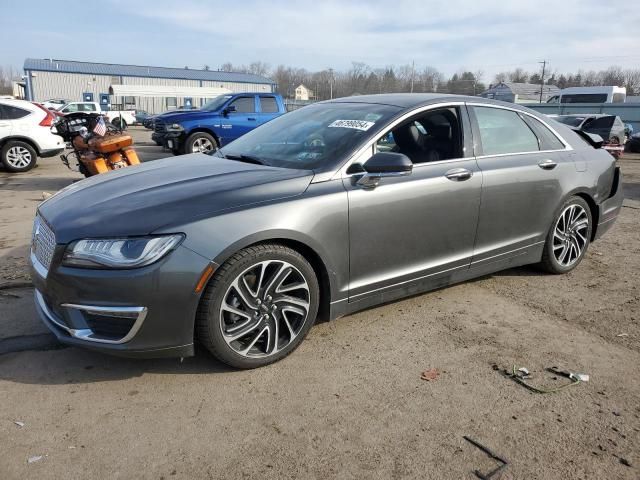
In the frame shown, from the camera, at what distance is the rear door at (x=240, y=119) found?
1279 cm

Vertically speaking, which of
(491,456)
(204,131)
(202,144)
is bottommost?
(491,456)

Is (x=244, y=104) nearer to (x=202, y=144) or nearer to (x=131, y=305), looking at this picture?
(x=202, y=144)

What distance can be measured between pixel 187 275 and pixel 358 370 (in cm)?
118

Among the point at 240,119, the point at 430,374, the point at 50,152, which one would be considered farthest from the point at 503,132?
the point at 50,152

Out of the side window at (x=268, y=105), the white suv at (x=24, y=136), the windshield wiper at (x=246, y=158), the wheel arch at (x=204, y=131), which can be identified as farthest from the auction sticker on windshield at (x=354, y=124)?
the side window at (x=268, y=105)

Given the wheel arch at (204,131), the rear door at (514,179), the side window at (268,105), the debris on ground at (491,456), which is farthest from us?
the side window at (268,105)

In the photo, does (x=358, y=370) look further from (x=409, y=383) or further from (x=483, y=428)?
(x=483, y=428)

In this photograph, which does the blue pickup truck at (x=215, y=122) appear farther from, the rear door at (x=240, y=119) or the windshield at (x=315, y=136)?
the windshield at (x=315, y=136)

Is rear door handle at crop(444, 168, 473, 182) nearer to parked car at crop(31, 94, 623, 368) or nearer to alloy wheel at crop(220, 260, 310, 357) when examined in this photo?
parked car at crop(31, 94, 623, 368)

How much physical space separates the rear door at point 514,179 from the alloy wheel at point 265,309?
1602 mm

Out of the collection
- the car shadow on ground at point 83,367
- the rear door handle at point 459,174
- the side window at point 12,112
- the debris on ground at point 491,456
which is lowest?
the debris on ground at point 491,456

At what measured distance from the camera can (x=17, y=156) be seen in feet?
37.6

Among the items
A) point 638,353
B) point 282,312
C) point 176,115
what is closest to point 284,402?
point 282,312

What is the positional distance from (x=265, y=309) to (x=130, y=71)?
219 ft
